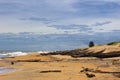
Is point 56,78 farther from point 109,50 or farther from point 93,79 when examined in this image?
point 109,50

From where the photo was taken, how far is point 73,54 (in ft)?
177

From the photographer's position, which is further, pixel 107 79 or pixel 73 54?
pixel 73 54

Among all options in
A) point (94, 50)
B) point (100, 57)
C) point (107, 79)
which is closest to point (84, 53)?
point (94, 50)

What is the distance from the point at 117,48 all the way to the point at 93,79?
78.6 feet

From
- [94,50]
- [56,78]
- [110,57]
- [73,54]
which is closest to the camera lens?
[56,78]

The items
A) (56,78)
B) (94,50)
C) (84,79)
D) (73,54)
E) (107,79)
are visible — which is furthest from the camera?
(73,54)

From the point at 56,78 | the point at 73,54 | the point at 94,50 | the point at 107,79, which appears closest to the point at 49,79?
the point at 56,78

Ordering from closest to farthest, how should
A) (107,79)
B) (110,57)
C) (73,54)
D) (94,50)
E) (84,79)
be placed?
(107,79)
(84,79)
(110,57)
(94,50)
(73,54)

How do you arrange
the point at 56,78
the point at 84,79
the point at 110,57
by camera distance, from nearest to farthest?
the point at 84,79
the point at 56,78
the point at 110,57

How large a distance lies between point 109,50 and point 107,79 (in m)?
24.8

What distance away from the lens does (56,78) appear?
2348cm

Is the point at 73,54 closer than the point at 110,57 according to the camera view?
No

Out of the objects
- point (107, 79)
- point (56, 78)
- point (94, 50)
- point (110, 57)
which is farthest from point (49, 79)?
point (94, 50)

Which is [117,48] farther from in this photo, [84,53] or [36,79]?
[36,79]
